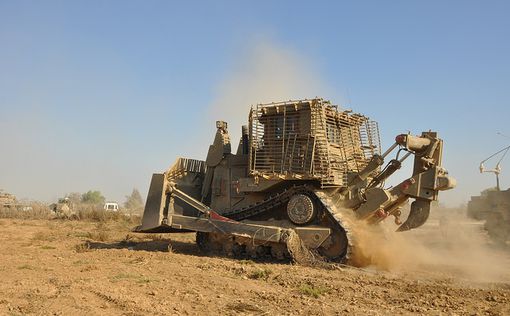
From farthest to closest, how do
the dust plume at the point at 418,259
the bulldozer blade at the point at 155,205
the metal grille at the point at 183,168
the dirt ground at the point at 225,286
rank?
the metal grille at the point at 183,168 < the bulldozer blade at the point at 155,205 < the dust plume at the point at 418,259 < the dirt ground at the point at 225,286

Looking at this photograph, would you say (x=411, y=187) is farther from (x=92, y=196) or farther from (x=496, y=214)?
(x=92, y=196)

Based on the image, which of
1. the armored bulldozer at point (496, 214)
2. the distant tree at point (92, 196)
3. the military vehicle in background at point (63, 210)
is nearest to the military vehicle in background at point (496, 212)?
the armored bulldozer at point (496, 214)

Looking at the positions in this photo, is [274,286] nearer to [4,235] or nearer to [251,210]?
[251,210]

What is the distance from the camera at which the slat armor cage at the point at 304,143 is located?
472 inches

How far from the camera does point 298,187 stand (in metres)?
12.2

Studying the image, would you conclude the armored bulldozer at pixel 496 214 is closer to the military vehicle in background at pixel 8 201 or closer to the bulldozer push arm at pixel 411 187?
the bulldozer push arm at pixel 411 187

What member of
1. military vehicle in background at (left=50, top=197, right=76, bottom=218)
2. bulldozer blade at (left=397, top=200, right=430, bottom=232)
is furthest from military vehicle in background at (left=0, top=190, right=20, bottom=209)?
bulldozer blade at (left=397, top=200, right=430, bottom=232)

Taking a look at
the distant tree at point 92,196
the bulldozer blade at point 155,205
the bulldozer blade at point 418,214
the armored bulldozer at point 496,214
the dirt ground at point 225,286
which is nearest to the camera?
the dirt ground at point 225,286

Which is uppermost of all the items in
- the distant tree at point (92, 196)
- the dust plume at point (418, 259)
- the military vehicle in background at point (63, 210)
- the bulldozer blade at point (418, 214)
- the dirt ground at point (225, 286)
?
the distant tree at point (92, 196)

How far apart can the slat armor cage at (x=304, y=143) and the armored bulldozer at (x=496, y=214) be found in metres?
9.17

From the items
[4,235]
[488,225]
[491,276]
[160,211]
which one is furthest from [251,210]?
[488,225]

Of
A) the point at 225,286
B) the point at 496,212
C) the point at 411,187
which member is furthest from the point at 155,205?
the point at 496,212

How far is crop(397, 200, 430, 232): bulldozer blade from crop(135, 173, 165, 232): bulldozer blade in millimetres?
6097

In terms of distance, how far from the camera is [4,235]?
18.2 metres
